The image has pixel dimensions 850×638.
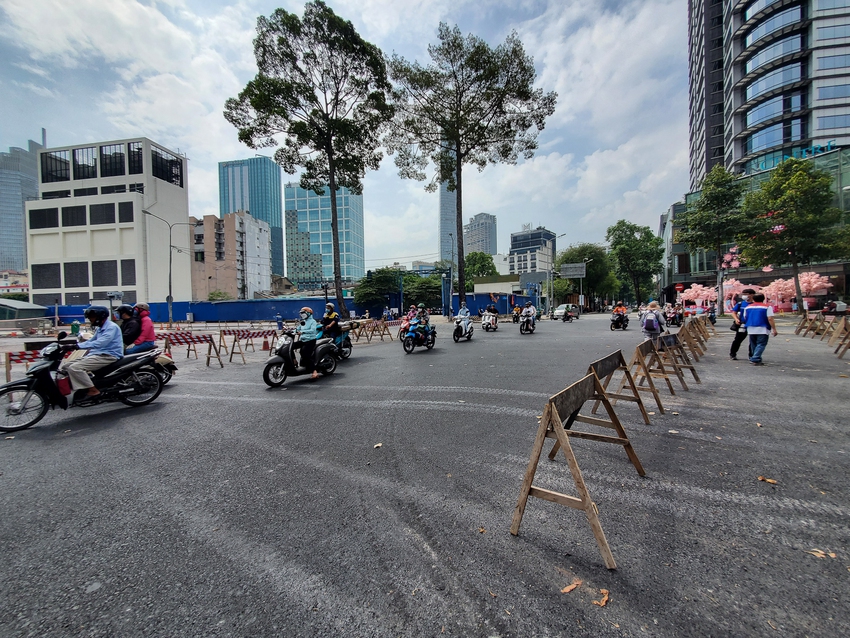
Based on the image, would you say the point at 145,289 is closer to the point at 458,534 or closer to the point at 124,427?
the point at 124,427

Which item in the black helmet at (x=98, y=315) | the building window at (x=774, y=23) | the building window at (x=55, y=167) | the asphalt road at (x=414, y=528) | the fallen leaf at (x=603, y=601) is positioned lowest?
the asphalt road at (x=414, y=528)

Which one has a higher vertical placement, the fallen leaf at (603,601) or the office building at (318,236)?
the office building at (318,236)

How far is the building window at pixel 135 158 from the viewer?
59.0 metres

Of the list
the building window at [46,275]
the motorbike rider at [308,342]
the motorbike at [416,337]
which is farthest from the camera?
the building window at [46,275]

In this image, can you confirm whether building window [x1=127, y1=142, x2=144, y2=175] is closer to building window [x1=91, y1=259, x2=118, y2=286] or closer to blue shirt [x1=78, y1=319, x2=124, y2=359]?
building window [x1=91, y1=259, x2=118, y2=286]

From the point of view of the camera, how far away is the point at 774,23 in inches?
1754

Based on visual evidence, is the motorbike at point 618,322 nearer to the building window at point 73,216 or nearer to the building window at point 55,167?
the building window at point 73,216

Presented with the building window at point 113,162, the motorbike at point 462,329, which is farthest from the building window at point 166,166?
the motorbike at point 462,329

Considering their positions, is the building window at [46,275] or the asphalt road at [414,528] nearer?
the asphalt road at [414,528]

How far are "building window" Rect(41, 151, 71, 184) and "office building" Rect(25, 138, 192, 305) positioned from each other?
0.04 m

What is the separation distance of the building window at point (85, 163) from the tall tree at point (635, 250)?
274 feet

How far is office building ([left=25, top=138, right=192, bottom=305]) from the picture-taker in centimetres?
5734

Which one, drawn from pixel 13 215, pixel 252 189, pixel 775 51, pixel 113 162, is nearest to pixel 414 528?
pixel 775 51

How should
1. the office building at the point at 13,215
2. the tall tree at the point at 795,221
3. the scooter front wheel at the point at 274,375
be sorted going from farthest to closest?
the office building at the point at 13,215
the tall tree at the point at 795,221
the scooter front wheel at the point at 274,375
